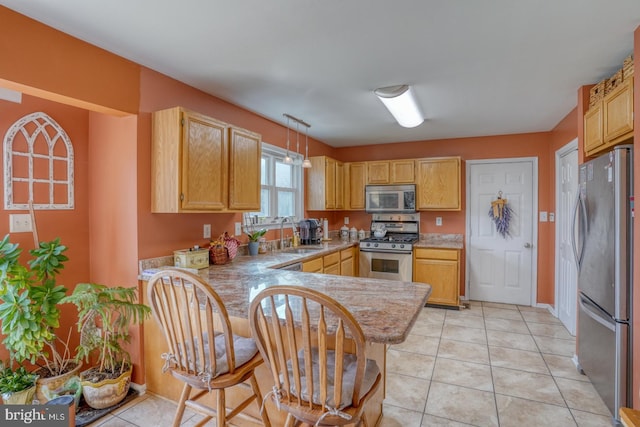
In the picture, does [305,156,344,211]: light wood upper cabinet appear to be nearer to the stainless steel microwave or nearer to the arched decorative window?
the stainless steel microwave

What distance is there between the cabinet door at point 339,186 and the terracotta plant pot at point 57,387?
3.53m

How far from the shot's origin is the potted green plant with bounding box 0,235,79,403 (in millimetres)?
1762

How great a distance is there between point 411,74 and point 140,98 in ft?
6.67

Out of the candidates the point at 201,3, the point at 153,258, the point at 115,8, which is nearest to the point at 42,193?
the point at 153,258

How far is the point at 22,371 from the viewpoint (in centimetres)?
197

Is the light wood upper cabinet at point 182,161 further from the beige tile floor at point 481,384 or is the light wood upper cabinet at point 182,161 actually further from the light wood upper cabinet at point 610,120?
the light wood upper cabinet at point 610,120

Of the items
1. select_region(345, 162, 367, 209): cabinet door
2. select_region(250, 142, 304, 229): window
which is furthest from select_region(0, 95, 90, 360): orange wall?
select_region(345, 162, 367, 209): cabinet door

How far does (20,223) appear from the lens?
2.09 m

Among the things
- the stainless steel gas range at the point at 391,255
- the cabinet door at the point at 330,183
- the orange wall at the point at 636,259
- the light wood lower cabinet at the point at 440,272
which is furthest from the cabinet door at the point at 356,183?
the orange wall at the point at 636,259

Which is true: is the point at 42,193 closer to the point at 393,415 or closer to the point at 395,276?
the point at 393,415

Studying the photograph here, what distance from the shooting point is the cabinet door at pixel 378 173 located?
15.7ft

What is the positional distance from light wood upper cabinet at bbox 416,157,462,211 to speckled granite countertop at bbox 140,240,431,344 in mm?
2627

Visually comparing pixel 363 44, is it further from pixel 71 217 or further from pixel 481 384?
pixel 481 384

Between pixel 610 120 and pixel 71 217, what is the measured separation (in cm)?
391
